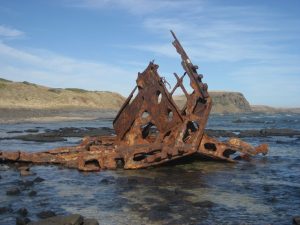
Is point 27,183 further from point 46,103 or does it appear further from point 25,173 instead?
point 46,103

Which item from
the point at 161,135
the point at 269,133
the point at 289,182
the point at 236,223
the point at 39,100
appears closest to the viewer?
the point at 236,223

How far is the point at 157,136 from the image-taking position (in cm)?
1520

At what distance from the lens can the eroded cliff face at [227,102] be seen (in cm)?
16662

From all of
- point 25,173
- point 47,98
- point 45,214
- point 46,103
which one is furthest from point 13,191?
point 47,98

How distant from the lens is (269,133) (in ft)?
116

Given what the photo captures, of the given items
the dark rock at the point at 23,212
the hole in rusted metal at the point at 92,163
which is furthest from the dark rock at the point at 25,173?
the dark rock at the point at 23,212

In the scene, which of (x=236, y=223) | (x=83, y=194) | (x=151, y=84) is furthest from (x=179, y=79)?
(x=236, y=223)

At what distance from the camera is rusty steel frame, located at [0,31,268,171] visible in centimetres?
1398

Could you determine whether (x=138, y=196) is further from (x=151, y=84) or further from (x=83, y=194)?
(x=151, y=84)

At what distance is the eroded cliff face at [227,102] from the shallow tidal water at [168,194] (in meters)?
149

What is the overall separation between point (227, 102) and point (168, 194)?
164132 millimetres

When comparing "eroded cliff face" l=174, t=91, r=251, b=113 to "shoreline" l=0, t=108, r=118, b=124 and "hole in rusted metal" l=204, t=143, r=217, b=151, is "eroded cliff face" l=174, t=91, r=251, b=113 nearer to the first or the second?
"shoreline" l=0, t=108, r=118, b=124

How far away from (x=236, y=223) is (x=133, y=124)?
8.56m

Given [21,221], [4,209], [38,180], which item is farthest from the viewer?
[38,180]
